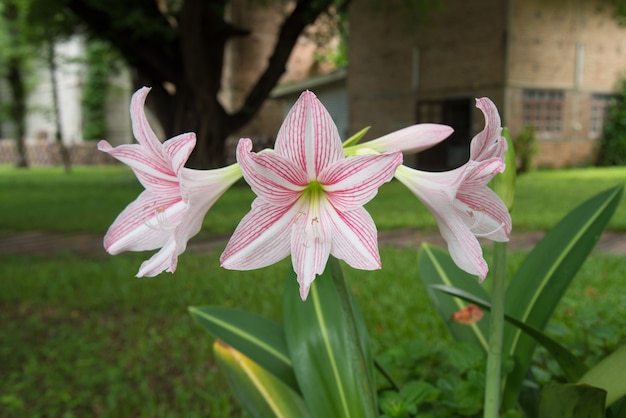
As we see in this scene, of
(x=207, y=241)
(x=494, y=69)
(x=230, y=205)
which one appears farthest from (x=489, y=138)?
(x=494, y=69)

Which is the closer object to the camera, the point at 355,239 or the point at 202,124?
the point at 355,239

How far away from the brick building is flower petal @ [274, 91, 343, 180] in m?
14.5

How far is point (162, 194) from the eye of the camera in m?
1.08

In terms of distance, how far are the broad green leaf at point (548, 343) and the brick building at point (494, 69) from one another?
14175 mm

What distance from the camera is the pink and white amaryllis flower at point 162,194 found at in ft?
3.09

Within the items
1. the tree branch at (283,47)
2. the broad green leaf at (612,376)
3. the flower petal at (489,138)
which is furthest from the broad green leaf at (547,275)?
the tree branch at (283,47)

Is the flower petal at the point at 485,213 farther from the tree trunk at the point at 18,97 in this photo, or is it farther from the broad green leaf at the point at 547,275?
the tree trunk at the point at 18,97

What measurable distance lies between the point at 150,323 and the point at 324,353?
235 centimetres

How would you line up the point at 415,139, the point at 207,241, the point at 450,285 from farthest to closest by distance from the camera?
the point at 207,241
the point at 450,285
the point at 415,139

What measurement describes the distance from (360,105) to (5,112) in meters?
14.9

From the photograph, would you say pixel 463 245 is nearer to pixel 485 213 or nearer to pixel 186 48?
pixel 485 213

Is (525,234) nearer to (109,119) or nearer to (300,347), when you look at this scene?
(300,347)

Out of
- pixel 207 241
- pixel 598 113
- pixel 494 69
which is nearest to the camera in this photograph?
pixel 207 241

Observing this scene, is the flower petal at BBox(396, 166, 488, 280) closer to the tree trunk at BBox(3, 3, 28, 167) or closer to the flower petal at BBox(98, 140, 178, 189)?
the flower petal at BBox(98, 140, 178, 189)
